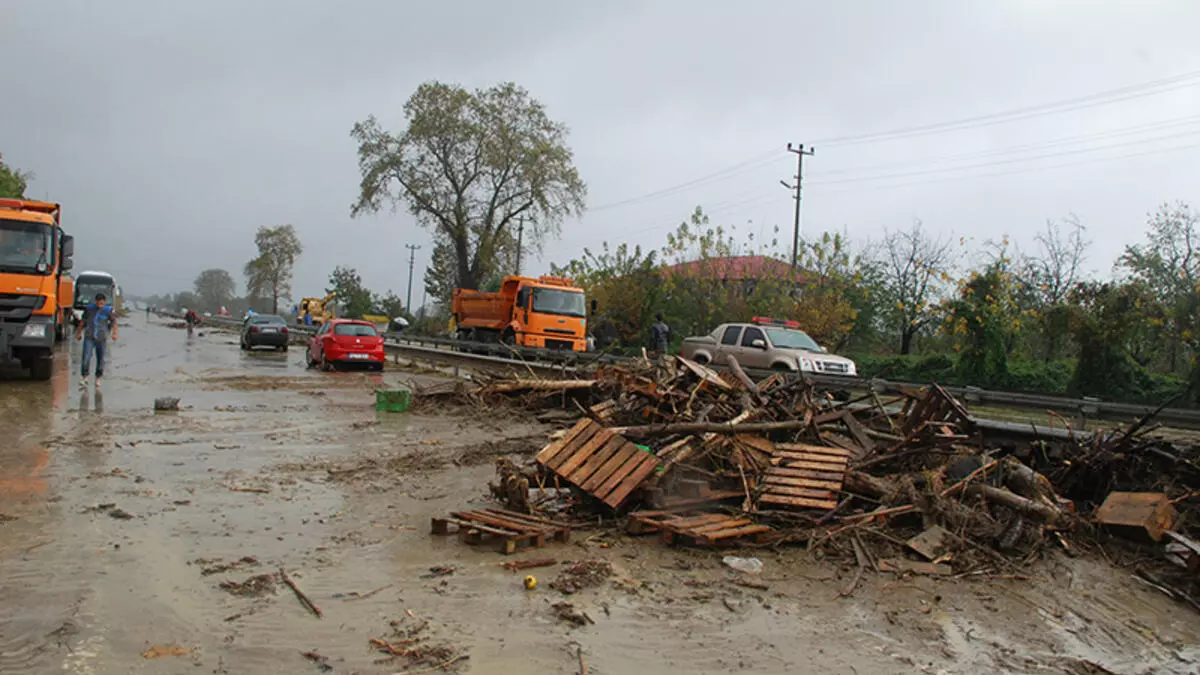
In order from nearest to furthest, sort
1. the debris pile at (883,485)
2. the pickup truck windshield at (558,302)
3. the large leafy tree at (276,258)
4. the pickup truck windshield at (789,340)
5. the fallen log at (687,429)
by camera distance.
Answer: the debris pile at (883,485), the fallen log at (687,429), the pickup truck windshield at (789,340), the pickup truck windshield at (558,302), the large leafy tree at (276,258)

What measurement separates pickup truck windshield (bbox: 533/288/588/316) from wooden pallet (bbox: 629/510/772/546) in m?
20.3

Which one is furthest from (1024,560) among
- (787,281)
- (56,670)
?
(787,281)

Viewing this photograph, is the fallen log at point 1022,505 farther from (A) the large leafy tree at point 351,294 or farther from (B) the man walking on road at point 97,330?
(A) the large leafy tree at point 351,294

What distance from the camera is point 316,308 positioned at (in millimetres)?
59812

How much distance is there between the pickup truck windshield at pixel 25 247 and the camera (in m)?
15.7

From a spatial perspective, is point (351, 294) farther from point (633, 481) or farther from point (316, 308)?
point (633, 481)

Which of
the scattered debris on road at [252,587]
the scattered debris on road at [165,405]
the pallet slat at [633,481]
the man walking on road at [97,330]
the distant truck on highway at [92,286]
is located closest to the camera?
the scattered debris on road at [252,587]

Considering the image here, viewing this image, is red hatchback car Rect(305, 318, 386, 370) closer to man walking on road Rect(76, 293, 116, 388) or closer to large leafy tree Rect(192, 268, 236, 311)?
man walking on road Rect(76, 293, 116, 388)

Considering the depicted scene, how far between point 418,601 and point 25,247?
15.5 m

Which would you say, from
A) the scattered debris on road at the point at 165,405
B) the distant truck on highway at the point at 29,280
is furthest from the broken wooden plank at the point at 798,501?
the distant truck on highway at the point at 29,280

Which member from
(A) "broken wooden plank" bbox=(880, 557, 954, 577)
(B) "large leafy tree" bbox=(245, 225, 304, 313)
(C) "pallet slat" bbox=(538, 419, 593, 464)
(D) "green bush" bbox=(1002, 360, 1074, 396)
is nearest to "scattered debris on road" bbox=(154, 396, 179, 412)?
(C) "pallet slat" bbox=(538, 419, 593, 464)

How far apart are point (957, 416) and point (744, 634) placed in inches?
223

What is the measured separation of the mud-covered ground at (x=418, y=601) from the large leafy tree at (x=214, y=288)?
7155 inches

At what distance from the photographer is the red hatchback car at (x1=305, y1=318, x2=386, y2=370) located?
24.8 m
